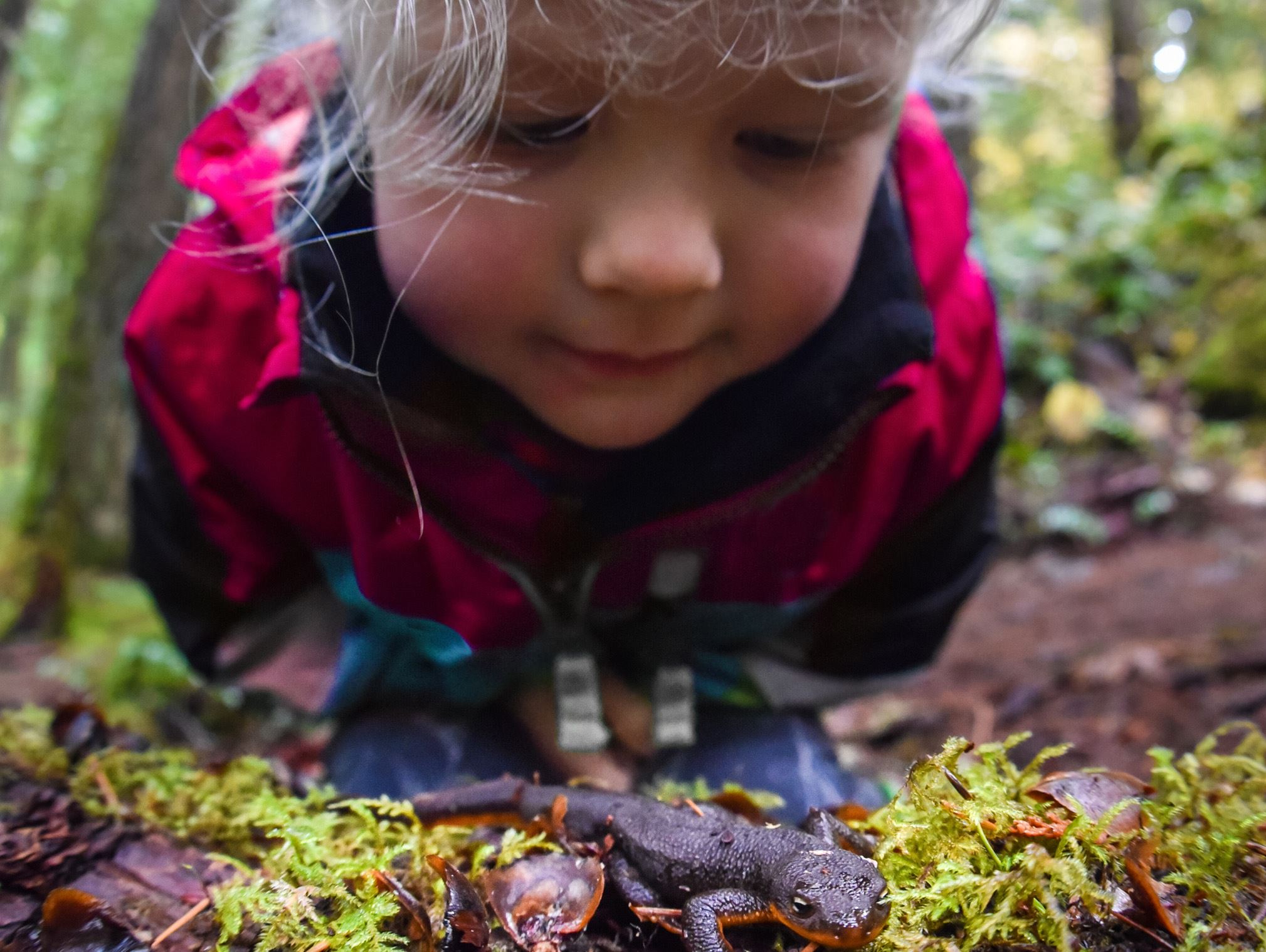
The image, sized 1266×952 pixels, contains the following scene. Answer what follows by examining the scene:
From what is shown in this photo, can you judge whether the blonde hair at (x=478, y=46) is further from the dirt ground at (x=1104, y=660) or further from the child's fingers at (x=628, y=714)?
the child's fingers at (x=628, y=714)

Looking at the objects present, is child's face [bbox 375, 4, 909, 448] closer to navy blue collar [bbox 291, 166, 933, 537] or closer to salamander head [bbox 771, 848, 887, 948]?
navy blue collar [bbox 291, 166, 933, 537]

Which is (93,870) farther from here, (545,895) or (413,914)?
(545,895)

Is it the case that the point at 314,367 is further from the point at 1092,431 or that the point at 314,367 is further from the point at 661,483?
the point at 1092,431

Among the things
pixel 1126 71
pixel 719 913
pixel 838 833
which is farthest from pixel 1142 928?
pixel 1126 71

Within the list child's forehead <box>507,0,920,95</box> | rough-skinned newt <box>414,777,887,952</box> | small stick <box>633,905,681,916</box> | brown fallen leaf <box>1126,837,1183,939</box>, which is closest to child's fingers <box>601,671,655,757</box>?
rough-skinned newt <box>414,777,887,952</box>

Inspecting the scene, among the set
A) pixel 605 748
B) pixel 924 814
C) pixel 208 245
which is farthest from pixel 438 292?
pixel 605 748

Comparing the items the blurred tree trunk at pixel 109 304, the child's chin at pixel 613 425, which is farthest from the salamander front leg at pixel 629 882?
the blurred tree trunk at pixel 109 304
